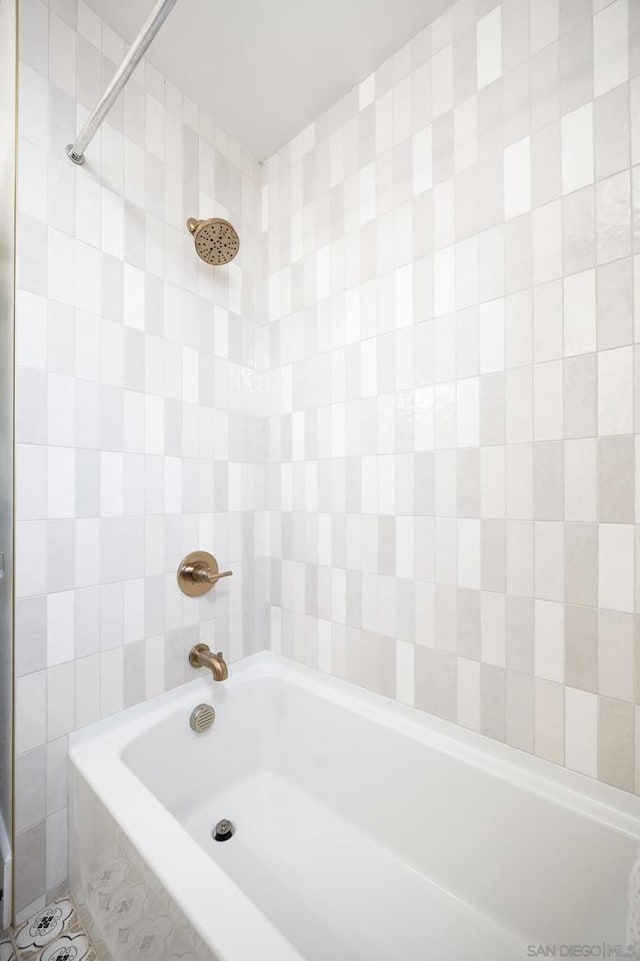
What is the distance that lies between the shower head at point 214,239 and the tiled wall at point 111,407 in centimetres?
12

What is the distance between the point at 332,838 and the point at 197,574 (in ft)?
2.86

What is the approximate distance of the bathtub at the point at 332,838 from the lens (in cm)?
75

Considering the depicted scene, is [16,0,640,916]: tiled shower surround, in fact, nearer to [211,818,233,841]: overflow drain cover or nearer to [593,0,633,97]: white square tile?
[593,0,633,97]: white square tile

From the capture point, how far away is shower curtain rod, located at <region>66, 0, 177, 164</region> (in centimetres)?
73

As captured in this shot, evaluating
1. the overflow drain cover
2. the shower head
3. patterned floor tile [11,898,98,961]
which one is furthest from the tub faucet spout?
the shower head

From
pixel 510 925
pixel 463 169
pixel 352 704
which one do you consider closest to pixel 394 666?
pixel 352 704

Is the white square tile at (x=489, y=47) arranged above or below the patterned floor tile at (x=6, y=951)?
above

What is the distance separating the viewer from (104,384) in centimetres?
114

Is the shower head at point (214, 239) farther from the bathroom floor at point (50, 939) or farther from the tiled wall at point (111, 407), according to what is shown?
the bathroom floor at point (50, 939)

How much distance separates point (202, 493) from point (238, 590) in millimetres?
389

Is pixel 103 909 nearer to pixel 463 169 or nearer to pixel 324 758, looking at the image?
pixel 324 758

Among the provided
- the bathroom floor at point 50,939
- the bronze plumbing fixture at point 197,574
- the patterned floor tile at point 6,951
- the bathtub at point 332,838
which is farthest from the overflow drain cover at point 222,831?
the bronze plumbing fixture at point 197,574

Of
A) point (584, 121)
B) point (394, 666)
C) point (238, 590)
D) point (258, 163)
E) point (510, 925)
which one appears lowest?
point (510, 925)

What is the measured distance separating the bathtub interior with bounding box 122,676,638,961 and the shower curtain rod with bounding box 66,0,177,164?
1.56m
